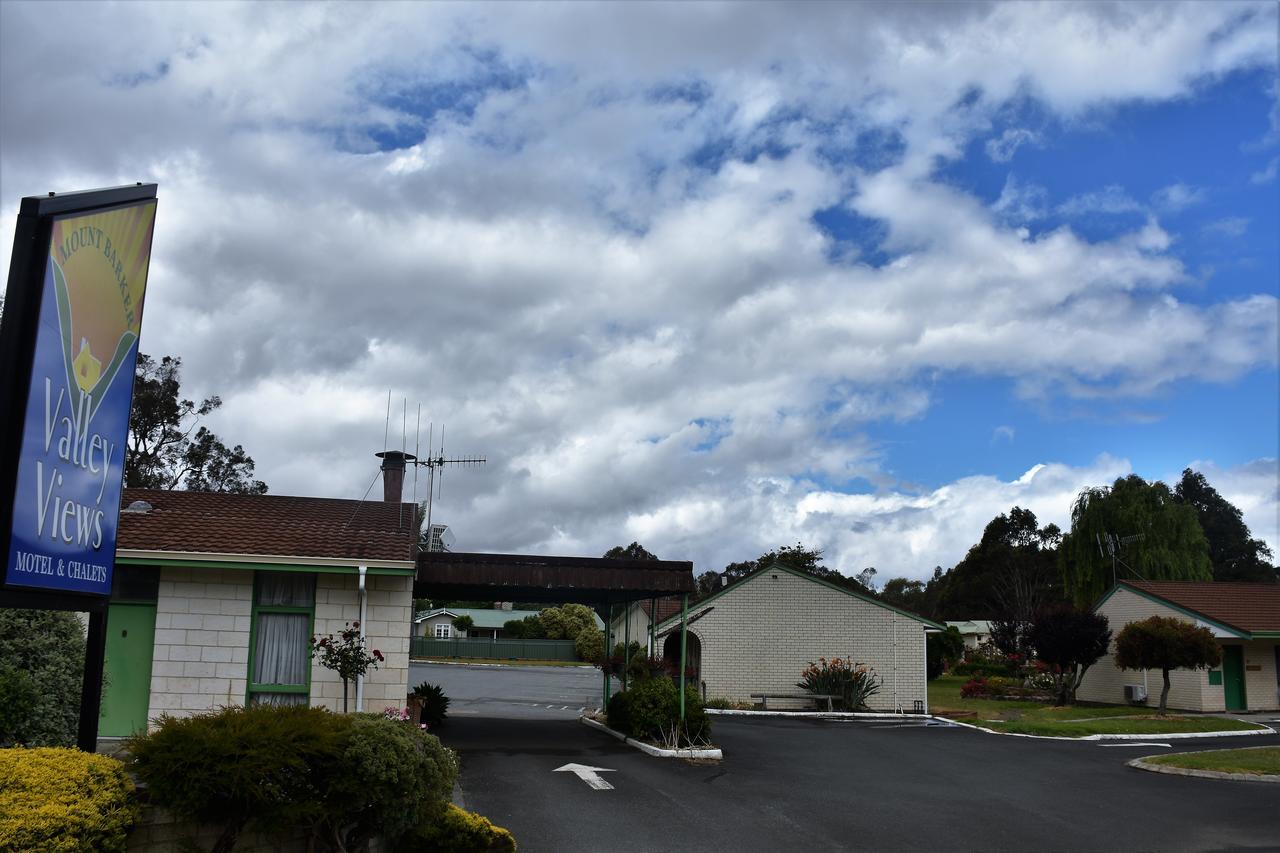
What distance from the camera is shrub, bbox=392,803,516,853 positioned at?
9211 mm

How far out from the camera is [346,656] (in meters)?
14.8

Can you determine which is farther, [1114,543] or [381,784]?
[1114,543]

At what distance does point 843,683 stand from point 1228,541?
74.2 meters

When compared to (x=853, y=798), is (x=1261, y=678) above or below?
above

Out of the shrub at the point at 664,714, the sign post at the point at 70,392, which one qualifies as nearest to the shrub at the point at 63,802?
the sign post at the point at 70,392

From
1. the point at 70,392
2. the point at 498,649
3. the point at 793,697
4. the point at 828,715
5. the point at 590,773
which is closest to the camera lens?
the point at 70,392

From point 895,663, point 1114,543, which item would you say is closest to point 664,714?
point 895,663

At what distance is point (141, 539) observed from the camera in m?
15.6

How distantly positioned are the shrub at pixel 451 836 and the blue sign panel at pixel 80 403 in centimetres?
361

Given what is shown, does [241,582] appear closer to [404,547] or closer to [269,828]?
[404,547]

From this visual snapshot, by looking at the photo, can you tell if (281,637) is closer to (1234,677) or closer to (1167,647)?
(1167,647)

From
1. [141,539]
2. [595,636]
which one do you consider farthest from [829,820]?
[595,636]

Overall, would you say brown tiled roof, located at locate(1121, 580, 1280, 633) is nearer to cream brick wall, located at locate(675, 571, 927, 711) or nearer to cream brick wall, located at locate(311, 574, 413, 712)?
cream brick wall, located at locate(675, 571, 927, 711)

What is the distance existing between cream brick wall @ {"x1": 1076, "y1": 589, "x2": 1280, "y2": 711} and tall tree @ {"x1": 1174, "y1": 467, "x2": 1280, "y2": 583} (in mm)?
57488
